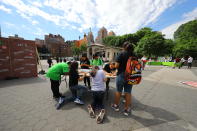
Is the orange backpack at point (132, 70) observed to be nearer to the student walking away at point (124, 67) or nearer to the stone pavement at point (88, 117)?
the student walking away at point (124, 67)

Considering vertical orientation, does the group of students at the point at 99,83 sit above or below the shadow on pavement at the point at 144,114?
above

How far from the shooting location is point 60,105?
10.8 ft

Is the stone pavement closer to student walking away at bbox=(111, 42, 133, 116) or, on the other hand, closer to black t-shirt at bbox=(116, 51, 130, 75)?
student walking away at bbox=(111, 42, 133, 116)

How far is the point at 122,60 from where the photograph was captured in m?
2.79

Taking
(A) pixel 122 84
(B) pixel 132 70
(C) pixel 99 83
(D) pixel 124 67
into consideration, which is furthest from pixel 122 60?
(C) pixel 99 83

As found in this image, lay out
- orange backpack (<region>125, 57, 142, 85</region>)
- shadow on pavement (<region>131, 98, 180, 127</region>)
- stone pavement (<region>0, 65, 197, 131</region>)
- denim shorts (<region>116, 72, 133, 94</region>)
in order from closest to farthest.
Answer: stone pavement (<region>0, 65, 197, 131</region>)
shadow on pavement (<region>131, 98, 180, 127</region>)
orange backpack (<region>125, 57, 142, 85</region>)
denim shorts (<region>116, 72, 133, 94</region>)

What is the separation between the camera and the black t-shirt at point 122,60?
2.75 meters

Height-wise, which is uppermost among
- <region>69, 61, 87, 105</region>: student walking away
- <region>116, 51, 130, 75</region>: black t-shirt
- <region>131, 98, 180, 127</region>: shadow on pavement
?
<region>116, 51, 130, 75</region>: black t-shirt

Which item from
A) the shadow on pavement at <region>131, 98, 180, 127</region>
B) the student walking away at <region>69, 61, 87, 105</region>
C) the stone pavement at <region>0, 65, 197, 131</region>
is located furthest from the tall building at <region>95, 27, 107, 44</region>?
the shadow on pavement at <region>131, 98, 180, 127</region>

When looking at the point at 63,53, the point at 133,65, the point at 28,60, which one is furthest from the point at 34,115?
the point at 63,53

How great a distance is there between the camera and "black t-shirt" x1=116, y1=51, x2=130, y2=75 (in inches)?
108

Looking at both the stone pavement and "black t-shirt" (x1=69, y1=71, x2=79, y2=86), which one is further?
"black t-shirt" (x1=69, y1=71, x2=79, y2=86)

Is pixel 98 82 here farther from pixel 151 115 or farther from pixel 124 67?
pixel 151 115

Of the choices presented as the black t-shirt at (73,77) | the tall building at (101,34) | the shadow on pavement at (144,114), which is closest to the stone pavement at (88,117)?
the shadow on pavement at (144,114)
